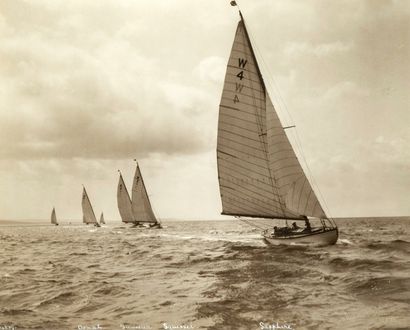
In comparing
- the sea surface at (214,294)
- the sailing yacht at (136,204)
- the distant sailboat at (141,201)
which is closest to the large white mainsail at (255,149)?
the sea surface at (214,294)

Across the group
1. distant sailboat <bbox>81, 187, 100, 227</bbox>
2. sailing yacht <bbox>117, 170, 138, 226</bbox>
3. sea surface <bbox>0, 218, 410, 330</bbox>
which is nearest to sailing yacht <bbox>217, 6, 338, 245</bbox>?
sea surface <bbox>0, 218, 410, 330</bbox>

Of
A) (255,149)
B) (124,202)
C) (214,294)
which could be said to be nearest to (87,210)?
(124,202)

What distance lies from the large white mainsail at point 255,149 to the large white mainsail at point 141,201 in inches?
1993

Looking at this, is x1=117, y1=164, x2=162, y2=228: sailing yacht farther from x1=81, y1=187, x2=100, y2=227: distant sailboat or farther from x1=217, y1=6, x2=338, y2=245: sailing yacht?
x1=217, y1=6, x2=338, y2=245: sailing yacht

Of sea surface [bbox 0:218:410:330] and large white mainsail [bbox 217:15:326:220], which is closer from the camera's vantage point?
sea surface [bbox 0:218:410:330]

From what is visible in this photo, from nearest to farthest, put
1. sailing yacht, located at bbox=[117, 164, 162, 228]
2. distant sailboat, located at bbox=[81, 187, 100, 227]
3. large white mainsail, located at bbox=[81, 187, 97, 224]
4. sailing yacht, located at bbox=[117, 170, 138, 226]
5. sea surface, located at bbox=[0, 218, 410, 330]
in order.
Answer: sea surface, located at bbox=[0, 218, 410, 330]
sailing yacht, located at bbox=[117, 164, 162, 228]
sailing yacht, located at bbox=[117, 170, 138, 226]
distant sailboat, located at bbox=[81, 187, 100, 227]
large white mainsail, located at bbox=[81, 187, 97, 224]

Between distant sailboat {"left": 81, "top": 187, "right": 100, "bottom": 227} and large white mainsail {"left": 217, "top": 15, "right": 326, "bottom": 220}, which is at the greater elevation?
large white mainsail {"left": 217, "top": 15, "right": 326, "bottom": 220}

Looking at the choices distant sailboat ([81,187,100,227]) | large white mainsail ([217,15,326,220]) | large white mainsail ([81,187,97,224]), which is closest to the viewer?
large white mainsail ([217,15,326,220])

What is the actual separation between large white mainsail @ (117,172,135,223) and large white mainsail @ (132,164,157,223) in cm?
535

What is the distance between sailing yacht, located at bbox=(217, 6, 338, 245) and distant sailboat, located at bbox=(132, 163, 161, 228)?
5054 cm

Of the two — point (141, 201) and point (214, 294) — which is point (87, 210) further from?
point (214, 294)

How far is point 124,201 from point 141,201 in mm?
10331

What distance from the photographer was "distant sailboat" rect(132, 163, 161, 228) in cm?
7700

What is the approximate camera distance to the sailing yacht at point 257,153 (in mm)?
26266
